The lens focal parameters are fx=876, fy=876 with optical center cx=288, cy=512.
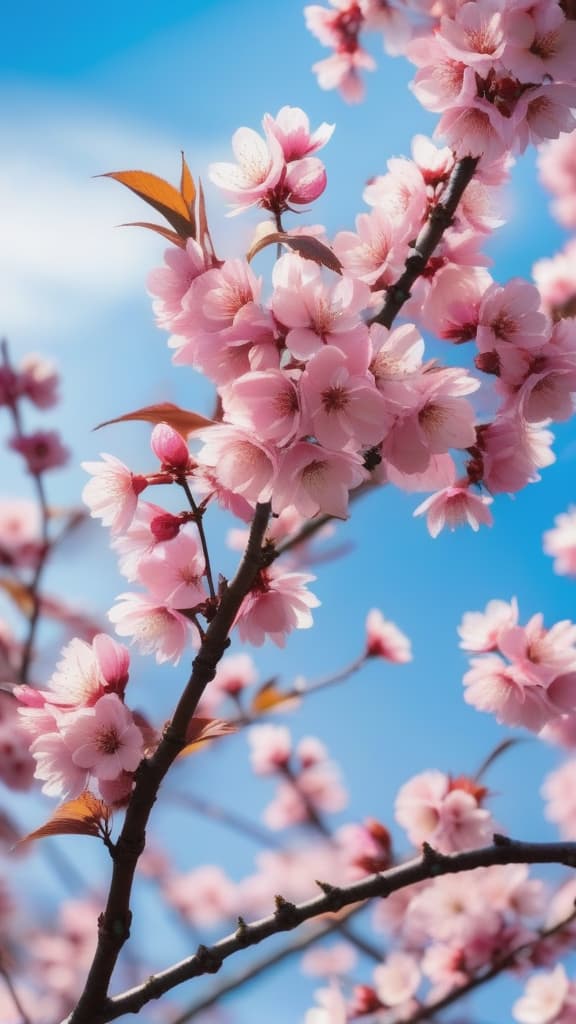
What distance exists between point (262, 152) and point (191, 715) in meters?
0.83

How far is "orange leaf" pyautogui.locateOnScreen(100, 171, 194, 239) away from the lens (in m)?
1.23

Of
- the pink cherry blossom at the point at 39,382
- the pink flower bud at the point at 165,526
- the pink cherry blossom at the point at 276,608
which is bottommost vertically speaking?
the pink cherry blossom at the point at 276,608

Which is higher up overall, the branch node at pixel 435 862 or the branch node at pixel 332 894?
the branch node at pixel 332 894

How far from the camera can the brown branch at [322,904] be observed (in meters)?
1.27

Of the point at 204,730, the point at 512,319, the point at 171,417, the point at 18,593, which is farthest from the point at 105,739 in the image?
the point at 18,593

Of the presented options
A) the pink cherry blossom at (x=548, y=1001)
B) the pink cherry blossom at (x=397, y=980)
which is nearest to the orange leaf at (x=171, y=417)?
the pink cherry blossom at (x=397, y=980)

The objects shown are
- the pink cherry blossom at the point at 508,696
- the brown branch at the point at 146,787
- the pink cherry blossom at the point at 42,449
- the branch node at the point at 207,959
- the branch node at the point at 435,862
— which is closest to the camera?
the brown branch at the point at 146,787

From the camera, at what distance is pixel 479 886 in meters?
2.77

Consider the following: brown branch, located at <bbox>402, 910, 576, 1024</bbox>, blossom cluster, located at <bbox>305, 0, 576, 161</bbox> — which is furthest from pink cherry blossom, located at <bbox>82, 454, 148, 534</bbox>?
brown branch, located at <bbox>402, 910, 576, 1024</bbox>

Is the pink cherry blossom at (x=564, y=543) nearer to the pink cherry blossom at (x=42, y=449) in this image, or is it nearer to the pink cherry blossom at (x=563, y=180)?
the pink cherry blossom at (x=42, y=449)

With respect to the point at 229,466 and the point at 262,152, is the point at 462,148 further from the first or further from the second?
the point at 229,466

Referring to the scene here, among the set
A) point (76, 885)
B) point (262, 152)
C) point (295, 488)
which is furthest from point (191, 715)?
point (76, 885)

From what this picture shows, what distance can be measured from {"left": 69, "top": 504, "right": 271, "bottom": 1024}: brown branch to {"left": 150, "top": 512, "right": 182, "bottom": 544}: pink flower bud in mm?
135

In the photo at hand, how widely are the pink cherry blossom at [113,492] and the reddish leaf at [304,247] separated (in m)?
0.36
